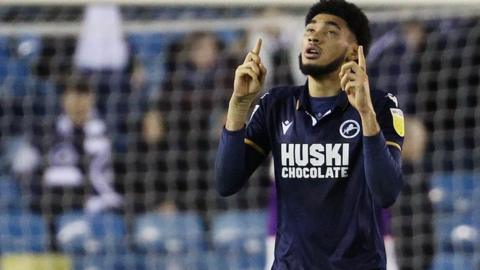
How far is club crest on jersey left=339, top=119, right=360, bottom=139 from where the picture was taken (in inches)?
131

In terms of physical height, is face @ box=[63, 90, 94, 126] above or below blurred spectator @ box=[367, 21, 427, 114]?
below

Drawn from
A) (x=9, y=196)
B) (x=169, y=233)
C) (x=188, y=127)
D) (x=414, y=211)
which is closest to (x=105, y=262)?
(x=169, y=233)

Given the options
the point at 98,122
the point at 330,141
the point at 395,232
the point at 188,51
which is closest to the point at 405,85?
the point at 395,232

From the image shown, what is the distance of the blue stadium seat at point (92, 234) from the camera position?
22.4ft

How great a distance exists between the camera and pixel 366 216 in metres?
3.30

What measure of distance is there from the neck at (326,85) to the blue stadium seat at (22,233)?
373cm

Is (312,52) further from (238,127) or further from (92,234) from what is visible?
(92,234)

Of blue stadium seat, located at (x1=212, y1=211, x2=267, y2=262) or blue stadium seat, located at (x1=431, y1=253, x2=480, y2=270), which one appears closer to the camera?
blue stadium seat, located at (x1=431, y1=253, x2=480, y2=270)

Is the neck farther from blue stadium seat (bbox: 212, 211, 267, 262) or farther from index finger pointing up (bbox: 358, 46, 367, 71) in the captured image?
blue stadium seat (bbox: 212, 211, 267, 262)

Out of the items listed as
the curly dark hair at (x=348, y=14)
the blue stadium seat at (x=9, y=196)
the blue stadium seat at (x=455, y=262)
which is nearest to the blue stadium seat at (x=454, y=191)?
the blue stadium seat at (x=455, y=262)

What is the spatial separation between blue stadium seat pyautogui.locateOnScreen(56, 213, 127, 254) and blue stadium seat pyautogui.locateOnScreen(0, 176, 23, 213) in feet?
1.03

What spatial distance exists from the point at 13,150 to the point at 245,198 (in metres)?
1.49

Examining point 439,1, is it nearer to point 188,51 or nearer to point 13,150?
point 188,51

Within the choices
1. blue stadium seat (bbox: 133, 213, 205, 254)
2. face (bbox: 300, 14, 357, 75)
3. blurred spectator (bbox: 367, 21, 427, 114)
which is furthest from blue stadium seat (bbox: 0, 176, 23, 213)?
face (bbox: 300, 14, 357, 75)
